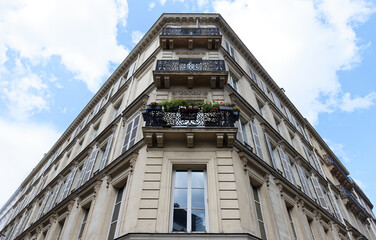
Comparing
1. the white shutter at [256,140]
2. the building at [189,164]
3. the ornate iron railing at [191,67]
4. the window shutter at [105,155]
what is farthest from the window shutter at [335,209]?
the window shutter at [105,155]

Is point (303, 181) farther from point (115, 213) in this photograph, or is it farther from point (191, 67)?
point (115, 213)

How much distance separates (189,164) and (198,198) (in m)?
1.02

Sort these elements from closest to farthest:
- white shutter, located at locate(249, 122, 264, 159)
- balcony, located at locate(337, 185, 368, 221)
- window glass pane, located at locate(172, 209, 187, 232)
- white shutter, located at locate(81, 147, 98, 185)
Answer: window glass pane, located at locate(172, 209, 187, 232)
white shutter, located at locate(249, 122, 264, 159)
white shutter, located at locate(81, 147, 98, 185)
balcony, located at locate(337, 185, 368, 221)

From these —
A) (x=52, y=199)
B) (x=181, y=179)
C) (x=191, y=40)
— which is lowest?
(x=181, y=179)

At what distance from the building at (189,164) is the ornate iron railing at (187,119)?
0.03 metres

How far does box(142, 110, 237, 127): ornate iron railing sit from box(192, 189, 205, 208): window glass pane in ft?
6.44

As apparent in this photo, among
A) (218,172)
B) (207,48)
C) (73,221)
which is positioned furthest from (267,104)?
(73,221)

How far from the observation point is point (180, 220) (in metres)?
6.27

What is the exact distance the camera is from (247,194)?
7.17 meters

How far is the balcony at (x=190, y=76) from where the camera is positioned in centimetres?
1002

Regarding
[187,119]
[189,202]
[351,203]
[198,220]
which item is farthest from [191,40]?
[351,203]

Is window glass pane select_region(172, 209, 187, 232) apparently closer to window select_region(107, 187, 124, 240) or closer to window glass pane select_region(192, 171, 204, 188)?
window glass pane select_region(192, 171, 204, 188)

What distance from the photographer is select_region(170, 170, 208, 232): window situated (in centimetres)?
616

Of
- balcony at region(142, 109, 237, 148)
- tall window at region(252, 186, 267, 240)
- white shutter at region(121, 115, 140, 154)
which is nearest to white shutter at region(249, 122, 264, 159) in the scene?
tall window at region(252, 186, 267, 240)
